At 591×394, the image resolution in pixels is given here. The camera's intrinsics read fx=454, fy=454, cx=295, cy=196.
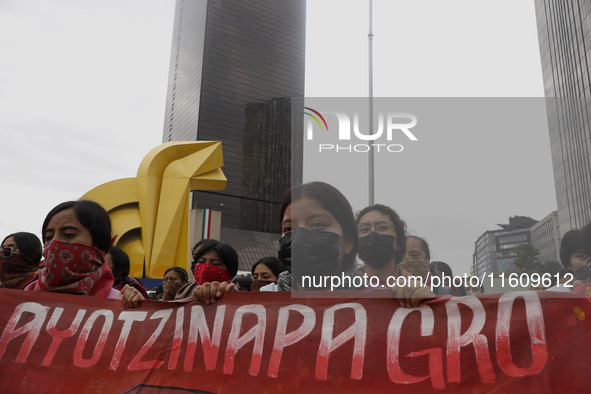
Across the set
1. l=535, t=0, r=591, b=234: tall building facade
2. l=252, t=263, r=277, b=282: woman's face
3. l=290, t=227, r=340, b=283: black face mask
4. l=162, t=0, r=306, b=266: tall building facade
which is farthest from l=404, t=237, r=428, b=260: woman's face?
l=162, t=0, r=306, b=266: tall building facade

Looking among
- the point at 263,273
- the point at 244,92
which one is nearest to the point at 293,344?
the point at 263,273

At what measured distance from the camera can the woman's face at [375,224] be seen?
2.08 m

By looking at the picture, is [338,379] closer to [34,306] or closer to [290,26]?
[34,306]

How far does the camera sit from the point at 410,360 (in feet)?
5.45

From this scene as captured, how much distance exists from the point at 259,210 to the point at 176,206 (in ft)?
151

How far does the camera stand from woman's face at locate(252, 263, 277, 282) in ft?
11.1

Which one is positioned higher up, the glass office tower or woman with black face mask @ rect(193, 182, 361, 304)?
the glass office tower

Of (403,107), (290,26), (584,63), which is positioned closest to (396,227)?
(403,107)

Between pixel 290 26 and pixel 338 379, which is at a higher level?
pixel 290 26

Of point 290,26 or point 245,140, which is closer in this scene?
point 245,140

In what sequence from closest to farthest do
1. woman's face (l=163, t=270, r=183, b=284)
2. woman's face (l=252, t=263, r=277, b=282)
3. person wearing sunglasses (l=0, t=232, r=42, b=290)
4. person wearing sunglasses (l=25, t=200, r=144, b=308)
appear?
person wearing sunglasses (l=25, t=200, r=144, b=308)
person wearing sunglasses (l=0, t=232, r=42, b=290)
woman's face (l=252, t=263, r=277, b=282)
woman's face (l=163, t=270, r=183, b=284)

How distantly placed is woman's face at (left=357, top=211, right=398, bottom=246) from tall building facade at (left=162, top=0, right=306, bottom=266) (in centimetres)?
5464

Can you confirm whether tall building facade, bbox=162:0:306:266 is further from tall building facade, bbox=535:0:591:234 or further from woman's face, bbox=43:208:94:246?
woman's face, bbox=43:208:94:246

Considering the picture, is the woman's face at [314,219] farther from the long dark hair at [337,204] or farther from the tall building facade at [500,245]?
the tall building facade at [500,245]
